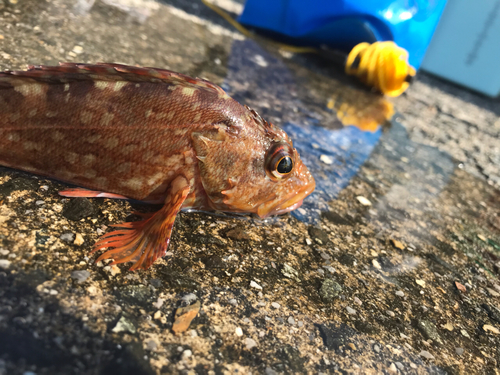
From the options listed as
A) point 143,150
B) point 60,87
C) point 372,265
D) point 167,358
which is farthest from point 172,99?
point 372,265

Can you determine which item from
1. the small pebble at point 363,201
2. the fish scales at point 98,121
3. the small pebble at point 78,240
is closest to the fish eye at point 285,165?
the fish scales at point 98,121

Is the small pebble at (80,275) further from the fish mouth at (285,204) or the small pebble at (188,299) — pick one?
the fish mouth at (285,204)

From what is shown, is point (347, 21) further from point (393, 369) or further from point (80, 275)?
point (80, 275)

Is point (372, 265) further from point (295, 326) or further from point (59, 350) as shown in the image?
point (59, 350)

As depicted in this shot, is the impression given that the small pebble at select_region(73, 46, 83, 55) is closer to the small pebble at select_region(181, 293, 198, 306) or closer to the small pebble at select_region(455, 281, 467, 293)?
the small pebble at select_region(181, 293, 198, 306)

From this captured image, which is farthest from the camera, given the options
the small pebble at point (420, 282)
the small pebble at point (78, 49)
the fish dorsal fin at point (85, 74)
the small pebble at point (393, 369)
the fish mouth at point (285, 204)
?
the small pebble at point (78, 49)

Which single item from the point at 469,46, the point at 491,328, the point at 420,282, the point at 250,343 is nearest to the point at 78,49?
the point at 250,343

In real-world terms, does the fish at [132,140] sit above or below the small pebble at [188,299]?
above
